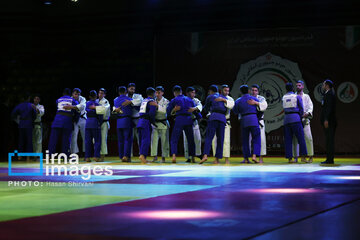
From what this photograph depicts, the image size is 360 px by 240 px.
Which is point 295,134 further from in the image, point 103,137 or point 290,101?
point 103,137

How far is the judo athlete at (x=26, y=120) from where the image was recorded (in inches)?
666

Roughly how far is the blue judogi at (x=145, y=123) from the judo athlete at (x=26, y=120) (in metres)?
3.37

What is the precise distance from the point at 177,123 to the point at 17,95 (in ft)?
25.8

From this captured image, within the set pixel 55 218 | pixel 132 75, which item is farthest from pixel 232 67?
pixel 55 218

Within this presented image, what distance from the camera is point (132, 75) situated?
829 inches

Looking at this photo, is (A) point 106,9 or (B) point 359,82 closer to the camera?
(B) point 359,82

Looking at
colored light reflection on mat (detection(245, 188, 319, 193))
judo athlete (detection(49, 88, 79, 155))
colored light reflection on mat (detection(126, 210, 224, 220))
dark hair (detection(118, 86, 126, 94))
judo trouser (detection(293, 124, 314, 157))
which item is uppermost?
dark hair (detection(118, 86, 126, 94))

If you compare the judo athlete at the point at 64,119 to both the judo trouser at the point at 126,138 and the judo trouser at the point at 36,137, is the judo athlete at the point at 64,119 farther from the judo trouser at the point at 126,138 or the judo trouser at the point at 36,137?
the judo trouser at the point at 36,137

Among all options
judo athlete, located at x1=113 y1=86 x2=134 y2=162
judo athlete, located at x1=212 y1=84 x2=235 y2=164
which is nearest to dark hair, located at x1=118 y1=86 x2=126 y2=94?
judo athlete, located at x1=113 y1=86 x2=134 y2=162

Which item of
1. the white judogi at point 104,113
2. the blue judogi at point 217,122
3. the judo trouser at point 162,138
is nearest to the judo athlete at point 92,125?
the white judogi at point 104,113

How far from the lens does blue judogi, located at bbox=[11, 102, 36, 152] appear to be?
1692cm

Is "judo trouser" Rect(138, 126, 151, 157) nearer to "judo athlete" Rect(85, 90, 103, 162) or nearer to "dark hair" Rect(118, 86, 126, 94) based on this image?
"dark hair" Rect(118, 86, 126, 94)

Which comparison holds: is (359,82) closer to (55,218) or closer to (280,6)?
(280,6)

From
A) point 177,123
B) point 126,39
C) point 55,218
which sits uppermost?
point 126,39
